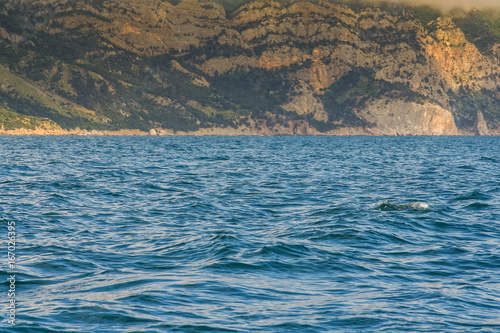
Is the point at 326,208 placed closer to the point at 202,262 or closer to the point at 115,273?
the point at 202,262

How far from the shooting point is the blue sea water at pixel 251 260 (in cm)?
1366

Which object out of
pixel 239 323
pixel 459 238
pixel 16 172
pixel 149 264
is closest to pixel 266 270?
pixel 149 264

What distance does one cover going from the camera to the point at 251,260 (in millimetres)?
19500

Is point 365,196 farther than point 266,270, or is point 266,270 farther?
point 365,196

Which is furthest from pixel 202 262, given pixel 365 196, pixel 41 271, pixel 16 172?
pixel 16 172

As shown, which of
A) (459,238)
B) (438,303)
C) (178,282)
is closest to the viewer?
(438,303)

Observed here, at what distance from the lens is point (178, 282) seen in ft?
54.2

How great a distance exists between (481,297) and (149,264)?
9.64m

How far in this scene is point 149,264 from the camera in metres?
18.6

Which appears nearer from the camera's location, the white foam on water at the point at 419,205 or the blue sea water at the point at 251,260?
the blue sea water at the point at 251,260

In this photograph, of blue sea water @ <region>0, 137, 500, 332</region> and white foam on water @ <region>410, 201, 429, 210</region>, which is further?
white foam on water @ <region>410, 201, 429, 210</region>

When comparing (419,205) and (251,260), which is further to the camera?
(419,205)

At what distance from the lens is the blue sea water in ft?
44.8

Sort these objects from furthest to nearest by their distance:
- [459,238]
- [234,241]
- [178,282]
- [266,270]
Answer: [459,238], [234,241], [266,270], [178,282]
